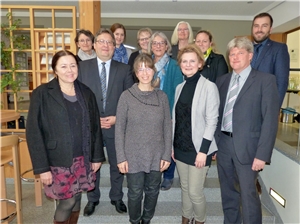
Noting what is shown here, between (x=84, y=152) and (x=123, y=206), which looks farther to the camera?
(x=123, y=206)

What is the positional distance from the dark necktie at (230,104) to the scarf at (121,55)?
1.26 m

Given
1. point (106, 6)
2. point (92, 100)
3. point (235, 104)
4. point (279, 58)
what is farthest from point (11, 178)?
point (106, 6)

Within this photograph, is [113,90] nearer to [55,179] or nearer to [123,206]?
[55,179]

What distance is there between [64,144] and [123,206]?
997mm

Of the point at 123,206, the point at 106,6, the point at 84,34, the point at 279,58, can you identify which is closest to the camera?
the point at 279,58

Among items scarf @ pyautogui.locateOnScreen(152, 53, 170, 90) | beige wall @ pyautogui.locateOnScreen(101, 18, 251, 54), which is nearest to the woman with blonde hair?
scarf @ pyautogui.locateOnScreen(152, 53, 170, 90)

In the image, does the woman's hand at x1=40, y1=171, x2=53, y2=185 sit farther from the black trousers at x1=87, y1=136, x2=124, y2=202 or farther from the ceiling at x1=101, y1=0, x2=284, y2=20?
the ceiling at x1=101, y1=0, x2=284, y2=20

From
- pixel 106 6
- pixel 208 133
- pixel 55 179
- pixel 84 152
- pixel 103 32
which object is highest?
pixel 106 6

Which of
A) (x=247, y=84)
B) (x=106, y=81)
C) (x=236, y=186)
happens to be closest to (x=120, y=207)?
(x=236, y=186)

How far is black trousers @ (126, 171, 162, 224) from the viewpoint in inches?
68.7

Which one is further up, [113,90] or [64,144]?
[113,90]

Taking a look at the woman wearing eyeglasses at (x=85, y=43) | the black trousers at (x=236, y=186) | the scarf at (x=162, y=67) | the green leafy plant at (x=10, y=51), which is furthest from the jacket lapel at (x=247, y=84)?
the green leafy plant at (x=10, y=51)

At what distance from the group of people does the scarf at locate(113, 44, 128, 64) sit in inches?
23.3

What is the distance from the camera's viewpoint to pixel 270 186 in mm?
2514
